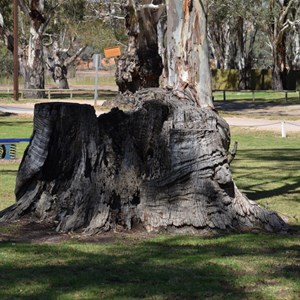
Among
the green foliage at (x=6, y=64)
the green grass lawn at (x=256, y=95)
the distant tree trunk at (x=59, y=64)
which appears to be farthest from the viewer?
the green foliage at (x=6, y=64)

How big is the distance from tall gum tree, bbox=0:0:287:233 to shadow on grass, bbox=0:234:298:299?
456 mm

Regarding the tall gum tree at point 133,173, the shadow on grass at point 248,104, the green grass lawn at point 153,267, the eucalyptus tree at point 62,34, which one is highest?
the eucalyptus tree at point 62,34

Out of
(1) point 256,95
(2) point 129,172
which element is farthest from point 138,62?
(1) point 256,95

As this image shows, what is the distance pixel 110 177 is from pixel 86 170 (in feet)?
0.84

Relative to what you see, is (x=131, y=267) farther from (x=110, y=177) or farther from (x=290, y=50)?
(x=290, y=50)

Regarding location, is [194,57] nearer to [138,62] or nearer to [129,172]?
[129,172]

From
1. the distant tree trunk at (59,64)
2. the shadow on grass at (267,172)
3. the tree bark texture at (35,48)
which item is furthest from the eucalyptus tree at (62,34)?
the shadow on grass at (267,172)

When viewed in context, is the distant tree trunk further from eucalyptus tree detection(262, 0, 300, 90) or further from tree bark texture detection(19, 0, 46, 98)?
eucalyptus tree detection(262, 0, 300, 90)

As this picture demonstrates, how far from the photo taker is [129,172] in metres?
8.75

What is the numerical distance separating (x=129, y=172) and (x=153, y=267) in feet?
6.33

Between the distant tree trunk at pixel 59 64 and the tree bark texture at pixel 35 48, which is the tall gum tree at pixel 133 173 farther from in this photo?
the distant tree trunk at pixel 59 64

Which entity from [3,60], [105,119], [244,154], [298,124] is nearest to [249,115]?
[298,124]

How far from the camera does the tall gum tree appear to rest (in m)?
8.61

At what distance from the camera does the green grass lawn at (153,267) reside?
6109mm
